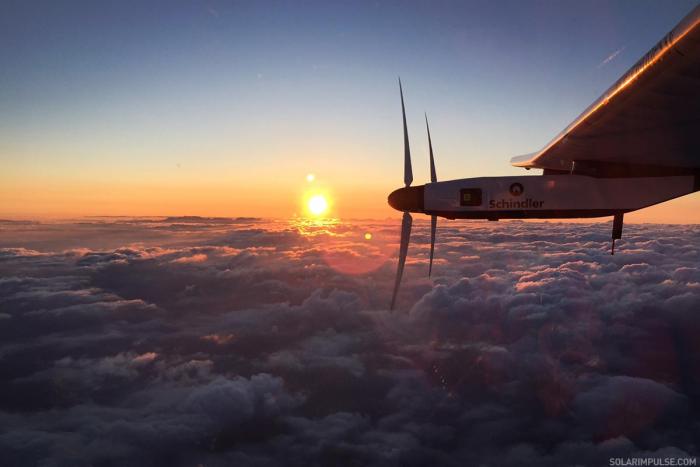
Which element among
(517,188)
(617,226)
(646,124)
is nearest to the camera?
(646,124)

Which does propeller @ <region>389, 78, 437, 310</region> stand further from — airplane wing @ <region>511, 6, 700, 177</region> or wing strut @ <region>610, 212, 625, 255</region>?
wing strut @ <region>610, 212, 625, 255</region>

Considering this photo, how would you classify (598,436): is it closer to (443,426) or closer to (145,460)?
(443,426)

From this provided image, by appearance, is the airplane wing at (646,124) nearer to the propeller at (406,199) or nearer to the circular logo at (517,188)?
the circular logo at (517,188)

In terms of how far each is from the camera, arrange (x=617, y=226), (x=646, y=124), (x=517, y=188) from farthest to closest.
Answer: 1. (x=617, y=226)
2. (x=517, y=188)
3. (x=646, y=124)

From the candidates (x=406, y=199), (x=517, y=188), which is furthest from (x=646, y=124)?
(x=406, y=199)

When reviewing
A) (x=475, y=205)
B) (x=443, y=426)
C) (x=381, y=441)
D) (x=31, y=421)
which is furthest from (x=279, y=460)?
(x=475, y=205)

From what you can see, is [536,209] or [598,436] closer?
[536,209]

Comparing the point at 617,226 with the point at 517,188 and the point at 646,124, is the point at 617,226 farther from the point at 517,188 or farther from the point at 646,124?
the point at 646,124

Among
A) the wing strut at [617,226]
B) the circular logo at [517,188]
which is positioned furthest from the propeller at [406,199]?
the wing strut at [617,226]

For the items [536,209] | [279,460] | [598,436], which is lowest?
[279,460]
